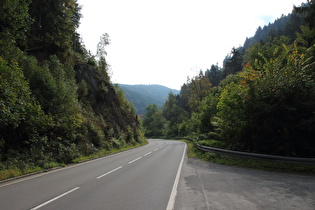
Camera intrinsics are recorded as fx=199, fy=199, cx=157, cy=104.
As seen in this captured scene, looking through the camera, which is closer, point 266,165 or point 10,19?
point 266,165

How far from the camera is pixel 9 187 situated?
7.00m

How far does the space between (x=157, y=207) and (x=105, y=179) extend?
387 centimetres

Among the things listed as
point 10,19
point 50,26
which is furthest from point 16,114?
point 50,26

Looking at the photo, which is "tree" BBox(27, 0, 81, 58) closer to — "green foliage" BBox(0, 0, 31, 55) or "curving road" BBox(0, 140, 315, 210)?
"green foliage" BBox(0, 0, 31, 55)

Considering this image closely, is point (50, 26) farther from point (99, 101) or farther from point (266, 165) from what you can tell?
point (266, 165)

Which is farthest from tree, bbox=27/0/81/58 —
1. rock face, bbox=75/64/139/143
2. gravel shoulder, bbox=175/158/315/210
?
gravel shoulder, bbox=175/158/315/210

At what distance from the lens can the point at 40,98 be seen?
1370cm

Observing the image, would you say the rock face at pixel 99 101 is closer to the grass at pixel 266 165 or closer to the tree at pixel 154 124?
the grass at pixel 266 165

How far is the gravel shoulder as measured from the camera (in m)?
4.73

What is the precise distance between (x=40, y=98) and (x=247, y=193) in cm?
1365

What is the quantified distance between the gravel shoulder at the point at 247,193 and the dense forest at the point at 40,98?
847 centimetres

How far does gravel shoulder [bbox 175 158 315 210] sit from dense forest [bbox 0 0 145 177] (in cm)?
847

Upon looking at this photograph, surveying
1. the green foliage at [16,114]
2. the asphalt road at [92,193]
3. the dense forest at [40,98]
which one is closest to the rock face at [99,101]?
the dense forest at [40,98]

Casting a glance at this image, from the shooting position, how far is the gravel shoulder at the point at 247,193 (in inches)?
186
